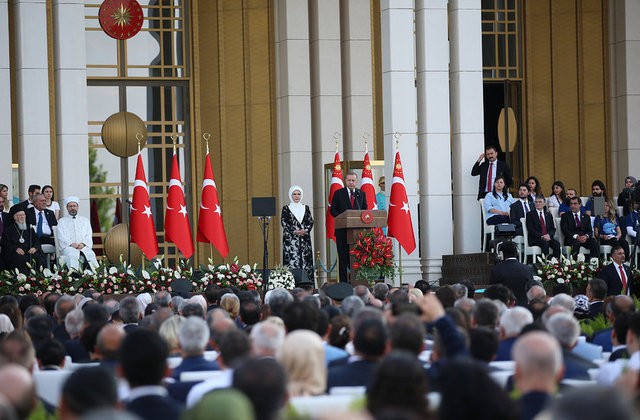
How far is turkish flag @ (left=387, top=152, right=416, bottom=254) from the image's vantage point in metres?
21.1

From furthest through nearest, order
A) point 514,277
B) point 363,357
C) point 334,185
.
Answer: point 334,185
point 514,277
point 363,357

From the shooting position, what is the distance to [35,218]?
19.9 metres

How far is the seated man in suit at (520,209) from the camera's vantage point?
20.7 meters

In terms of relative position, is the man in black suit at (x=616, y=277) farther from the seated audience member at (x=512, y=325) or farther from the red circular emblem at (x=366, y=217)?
the seated audience member at (x=512, y=325)

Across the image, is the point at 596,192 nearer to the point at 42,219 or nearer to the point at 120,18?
the point at 42,219

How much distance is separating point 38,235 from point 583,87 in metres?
12.4

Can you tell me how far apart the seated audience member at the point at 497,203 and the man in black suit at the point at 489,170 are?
0.47 feet

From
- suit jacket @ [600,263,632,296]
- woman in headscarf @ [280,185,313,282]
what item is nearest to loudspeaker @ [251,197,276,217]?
woman in headscarf @ [280,185,313,282]

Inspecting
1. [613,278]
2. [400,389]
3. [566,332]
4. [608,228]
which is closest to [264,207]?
[613,278]

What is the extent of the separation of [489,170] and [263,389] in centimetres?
1659

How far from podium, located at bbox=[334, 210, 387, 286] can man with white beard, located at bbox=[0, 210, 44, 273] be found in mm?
4485

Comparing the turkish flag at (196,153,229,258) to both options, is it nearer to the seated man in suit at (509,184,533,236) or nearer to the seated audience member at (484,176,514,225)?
the seated audience member at (484,176,514,225)

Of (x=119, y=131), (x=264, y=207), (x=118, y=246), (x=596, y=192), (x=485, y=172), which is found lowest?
(x=118, y=246)

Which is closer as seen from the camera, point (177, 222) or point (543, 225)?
point (543, 225)
